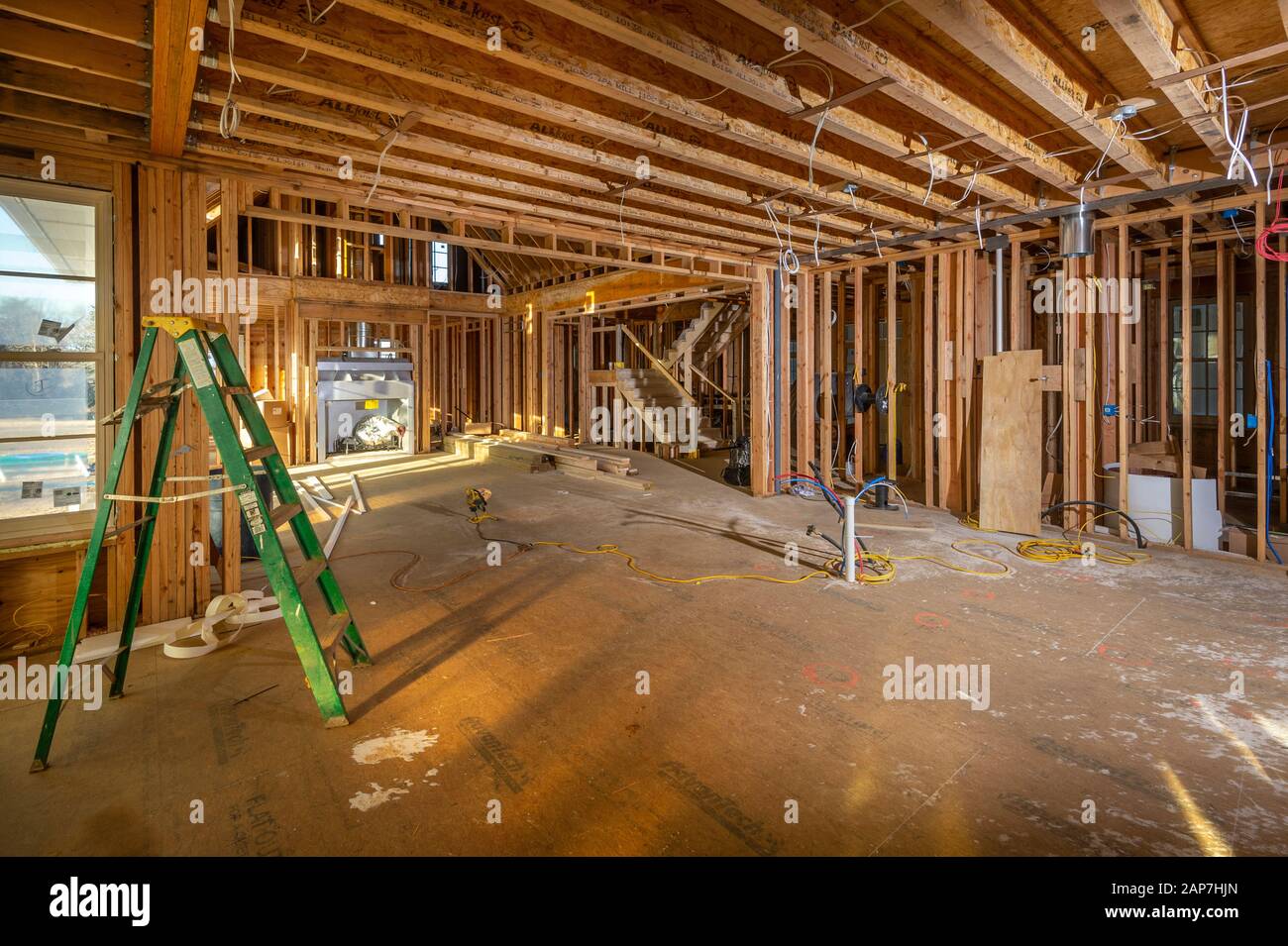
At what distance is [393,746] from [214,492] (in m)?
1.27

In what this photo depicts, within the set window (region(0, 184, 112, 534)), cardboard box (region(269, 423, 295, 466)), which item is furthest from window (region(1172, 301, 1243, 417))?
cardboard box (region(269, 423, 295, 466))

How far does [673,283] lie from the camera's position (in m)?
9.59

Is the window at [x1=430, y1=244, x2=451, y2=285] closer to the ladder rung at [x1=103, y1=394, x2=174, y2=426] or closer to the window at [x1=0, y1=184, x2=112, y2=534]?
the window at [x1=0, y1=184, x2=112, y2=534]

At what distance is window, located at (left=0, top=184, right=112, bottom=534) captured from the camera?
3465 millimetres

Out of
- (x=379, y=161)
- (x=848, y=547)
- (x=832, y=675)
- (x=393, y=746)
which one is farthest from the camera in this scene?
(x=848, y=547)

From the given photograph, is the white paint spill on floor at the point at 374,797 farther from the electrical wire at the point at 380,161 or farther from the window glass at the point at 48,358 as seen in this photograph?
the electrical wire at the point at 380,161

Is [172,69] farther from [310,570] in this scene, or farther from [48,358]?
[310,570]

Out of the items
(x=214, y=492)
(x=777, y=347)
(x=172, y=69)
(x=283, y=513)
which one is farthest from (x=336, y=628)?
(x=777, y=347)

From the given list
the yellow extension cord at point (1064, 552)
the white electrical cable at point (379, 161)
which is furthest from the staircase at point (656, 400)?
the white electrical cable at point (379, 161)

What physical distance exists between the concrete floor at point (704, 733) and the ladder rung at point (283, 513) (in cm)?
88

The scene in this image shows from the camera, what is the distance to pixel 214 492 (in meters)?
2.59

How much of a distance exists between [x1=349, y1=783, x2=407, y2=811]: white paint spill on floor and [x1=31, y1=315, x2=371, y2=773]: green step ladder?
558mm
